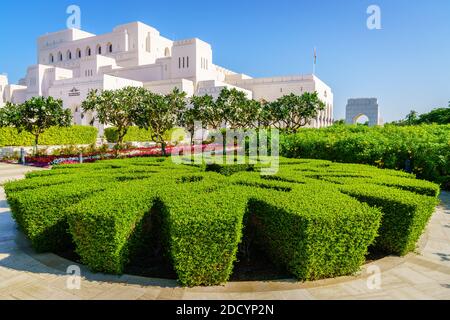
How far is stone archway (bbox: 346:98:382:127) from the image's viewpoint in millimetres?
83662

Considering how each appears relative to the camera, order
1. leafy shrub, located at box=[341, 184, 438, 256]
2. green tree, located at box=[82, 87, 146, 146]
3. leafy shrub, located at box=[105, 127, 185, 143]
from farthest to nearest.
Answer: leafy shrub, located at box=[105, 127, 185, 143] → green tree, located at box=[82, 87, 146, 146] → leafy shrub, located at box=[341, 184, 438, 256]

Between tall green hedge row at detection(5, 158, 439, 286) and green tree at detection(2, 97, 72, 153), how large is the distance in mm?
18134

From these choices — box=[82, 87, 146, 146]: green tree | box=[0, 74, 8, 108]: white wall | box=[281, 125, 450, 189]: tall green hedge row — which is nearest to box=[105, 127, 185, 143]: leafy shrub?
box=[82, 87, 146, 146]: green tree

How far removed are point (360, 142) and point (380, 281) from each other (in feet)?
30.1

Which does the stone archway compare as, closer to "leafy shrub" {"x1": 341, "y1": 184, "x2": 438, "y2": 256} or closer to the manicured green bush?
"leafy shrub" {"x1": 341, "y1": 184, "x2": 438, "y2": 256}

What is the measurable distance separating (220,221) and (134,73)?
5993 centimetres

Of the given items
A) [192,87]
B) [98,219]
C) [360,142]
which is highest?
[192,87]

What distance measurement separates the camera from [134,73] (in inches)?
2334

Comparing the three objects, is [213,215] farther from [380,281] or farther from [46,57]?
[46,57]

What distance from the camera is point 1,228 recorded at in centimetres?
723

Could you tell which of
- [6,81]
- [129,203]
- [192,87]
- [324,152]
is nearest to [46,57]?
[6,81]

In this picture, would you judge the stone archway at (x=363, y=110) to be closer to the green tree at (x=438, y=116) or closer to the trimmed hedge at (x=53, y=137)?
the green tree at (x=438, y=116)

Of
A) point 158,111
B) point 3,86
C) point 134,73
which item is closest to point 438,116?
point 158,111

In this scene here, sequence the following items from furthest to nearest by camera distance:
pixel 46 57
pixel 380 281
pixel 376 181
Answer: pixel 46 57 → pixel 376 181 → pixel 380 281
